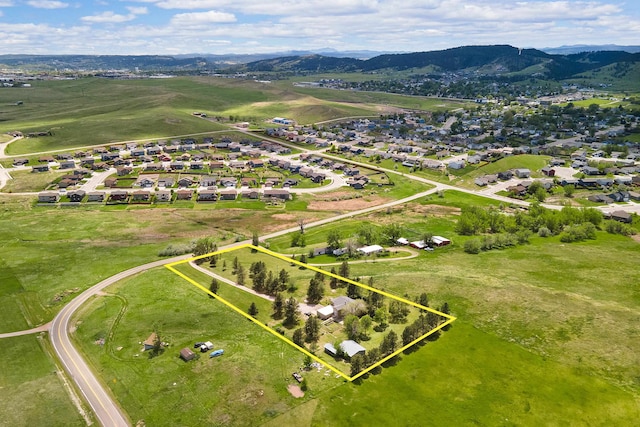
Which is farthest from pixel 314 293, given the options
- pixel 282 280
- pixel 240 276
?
pixel 240 276

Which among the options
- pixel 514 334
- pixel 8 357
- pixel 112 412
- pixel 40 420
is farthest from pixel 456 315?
pixel 8 357

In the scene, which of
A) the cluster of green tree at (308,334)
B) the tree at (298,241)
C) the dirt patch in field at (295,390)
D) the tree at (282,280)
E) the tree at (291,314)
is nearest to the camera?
the dirt patch in field at (295,390)

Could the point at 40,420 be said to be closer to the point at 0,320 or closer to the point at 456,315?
the point at 0,320

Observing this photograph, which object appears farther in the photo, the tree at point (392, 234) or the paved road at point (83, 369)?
the tree at point (392, 234)

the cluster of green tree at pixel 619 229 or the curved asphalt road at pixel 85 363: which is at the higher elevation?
the cluster of green tree at pixel 619 229

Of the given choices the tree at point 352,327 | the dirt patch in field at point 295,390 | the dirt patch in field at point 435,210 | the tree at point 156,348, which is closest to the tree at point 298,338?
the tree at point 352,327

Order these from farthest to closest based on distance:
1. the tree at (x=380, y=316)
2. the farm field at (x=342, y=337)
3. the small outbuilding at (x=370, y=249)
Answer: the small outbuilding at (x=370, y=249) < the tree at (x=380, y=316) < the farm field at (x=342, y=337)

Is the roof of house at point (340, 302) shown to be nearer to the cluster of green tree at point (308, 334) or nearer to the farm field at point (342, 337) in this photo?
the cluster of green tree at point (308, 334)

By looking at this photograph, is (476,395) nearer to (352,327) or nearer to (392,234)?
(352,327)

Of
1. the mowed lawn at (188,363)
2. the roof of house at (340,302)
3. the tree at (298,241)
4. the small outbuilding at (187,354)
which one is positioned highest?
the roof of house at (340,302)
